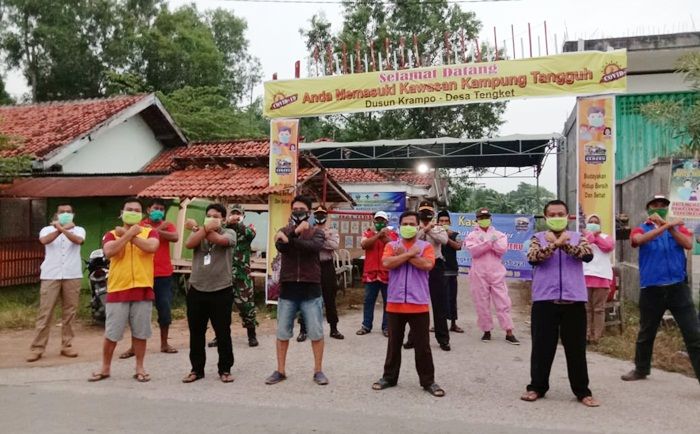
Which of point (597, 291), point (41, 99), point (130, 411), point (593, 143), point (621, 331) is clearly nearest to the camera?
point (130, 411)

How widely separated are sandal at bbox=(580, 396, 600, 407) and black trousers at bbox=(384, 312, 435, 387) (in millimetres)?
1285

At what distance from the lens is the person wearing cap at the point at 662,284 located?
4.98 metres

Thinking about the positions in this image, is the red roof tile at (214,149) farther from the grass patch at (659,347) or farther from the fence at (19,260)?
the grass patch at (659,347)

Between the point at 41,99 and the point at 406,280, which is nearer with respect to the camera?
the point at 406,280

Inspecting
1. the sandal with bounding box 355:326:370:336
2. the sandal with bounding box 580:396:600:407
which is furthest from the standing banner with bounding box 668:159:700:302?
the sandal with bounding box 355:326:370:336

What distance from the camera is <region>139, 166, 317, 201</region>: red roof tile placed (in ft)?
32.1

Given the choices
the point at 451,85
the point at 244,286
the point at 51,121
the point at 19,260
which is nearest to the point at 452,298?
the point at 244,286

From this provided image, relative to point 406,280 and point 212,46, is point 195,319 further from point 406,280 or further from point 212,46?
point 212,46

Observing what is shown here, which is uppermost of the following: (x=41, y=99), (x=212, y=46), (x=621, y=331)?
(x=212, y=46)

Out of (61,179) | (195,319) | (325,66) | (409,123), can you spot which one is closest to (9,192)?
(61,179)

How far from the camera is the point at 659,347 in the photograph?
6402 millimetres

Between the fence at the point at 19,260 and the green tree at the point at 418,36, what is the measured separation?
15043 mm

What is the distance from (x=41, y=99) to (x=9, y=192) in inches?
662

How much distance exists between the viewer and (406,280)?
16.3ft
